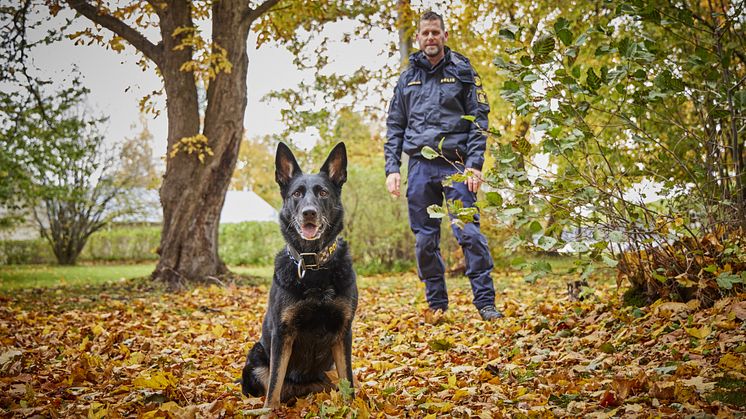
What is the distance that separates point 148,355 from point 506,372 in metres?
2.72

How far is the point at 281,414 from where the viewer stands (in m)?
2.82

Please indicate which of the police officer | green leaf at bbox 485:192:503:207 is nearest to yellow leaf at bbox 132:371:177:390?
green leaf at bbox 485:192:503:207

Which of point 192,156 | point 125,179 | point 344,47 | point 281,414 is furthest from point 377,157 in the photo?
point 281,414

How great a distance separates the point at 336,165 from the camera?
11.6 ft

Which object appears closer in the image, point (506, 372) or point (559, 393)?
point (559, 393)

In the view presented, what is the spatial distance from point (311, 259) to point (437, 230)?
96.1 inches

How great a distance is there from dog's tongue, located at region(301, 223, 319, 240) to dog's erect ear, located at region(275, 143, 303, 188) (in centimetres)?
41

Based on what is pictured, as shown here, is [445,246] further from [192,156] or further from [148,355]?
[148,355]

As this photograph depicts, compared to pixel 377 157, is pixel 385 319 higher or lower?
lower

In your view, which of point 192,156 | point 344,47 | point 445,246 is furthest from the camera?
point 344,47

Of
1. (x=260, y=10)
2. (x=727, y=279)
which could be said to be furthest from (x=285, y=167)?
(x=260, y=10)

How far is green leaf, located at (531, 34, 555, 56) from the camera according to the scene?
3.15 m

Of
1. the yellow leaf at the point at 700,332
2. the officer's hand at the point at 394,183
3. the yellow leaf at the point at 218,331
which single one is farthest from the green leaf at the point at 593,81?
the yellow leaf at the point at 218,331

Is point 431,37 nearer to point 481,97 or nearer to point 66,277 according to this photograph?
point 481,97
